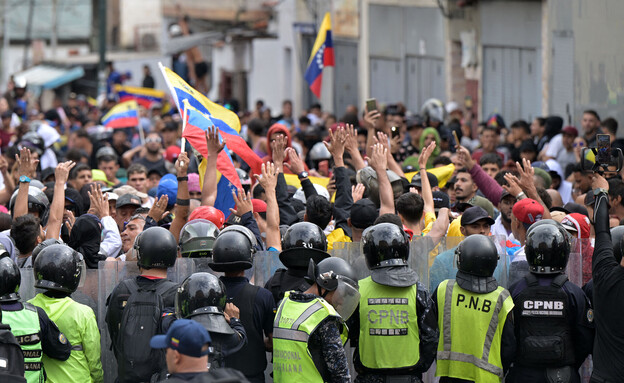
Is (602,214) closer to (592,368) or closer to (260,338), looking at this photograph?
(592,368)

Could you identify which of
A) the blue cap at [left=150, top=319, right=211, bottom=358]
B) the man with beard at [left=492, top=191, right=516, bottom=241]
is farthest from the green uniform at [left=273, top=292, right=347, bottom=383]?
the man with beard at [left=492, top=191, right=516, bottom=241]

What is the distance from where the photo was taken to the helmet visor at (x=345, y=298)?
6594 millimetres

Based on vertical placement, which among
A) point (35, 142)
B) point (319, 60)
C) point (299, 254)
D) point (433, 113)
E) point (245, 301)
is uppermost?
point (319, 60)

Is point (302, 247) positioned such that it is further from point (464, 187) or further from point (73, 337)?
point (464, 187)

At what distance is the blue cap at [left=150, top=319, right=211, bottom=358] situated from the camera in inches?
193

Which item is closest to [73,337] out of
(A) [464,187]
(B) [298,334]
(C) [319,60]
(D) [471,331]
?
(B) [298,334]

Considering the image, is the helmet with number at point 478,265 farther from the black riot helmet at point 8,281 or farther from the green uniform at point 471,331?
the black riot helmet at point 8,281

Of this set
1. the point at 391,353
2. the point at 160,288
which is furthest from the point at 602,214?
the point at 160,288

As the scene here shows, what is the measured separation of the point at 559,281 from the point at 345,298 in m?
1.39

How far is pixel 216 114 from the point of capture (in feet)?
35.7

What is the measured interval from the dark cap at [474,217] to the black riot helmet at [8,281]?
3324 millimetres

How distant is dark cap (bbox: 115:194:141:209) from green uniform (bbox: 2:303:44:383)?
126 inches

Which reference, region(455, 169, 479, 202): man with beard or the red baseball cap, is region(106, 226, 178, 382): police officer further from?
region(455, 169, 479, 202): man with beard

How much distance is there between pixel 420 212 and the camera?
A: 8.45 m
